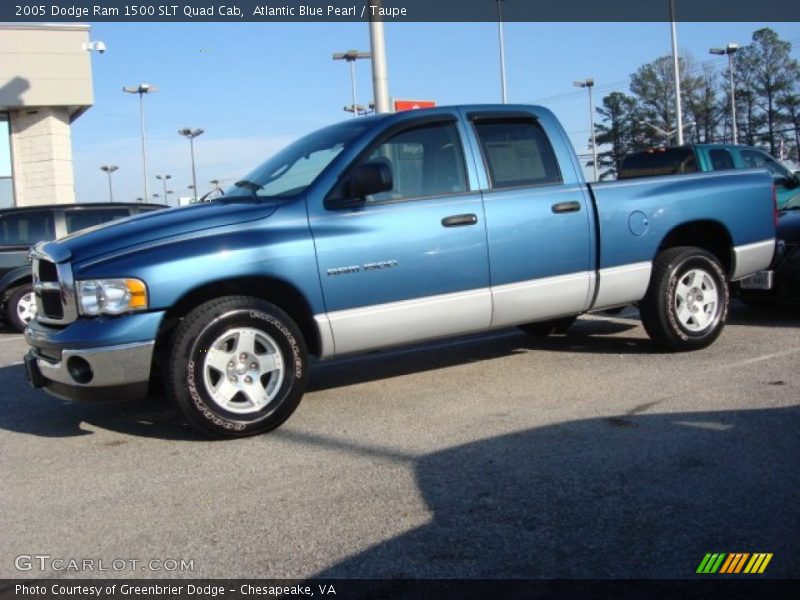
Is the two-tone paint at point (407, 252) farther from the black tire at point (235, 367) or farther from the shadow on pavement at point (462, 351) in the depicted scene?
the shadow on pavement at point (462, 351)

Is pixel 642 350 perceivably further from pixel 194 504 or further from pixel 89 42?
pixel 89 42

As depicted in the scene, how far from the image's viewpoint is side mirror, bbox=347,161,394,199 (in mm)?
5109

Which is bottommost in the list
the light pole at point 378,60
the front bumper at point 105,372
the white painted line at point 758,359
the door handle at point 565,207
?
the white painted line at point 758,359

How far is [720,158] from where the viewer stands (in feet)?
44.9

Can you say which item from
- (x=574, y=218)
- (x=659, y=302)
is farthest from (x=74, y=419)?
(x=659, y=302)

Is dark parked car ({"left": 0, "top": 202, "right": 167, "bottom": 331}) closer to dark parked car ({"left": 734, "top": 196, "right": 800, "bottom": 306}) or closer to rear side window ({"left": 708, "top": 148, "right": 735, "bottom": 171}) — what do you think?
dark parked car ({"left": 734, "top": 196, "right": 800, "bottom": 306})

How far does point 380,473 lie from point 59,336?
2084mm

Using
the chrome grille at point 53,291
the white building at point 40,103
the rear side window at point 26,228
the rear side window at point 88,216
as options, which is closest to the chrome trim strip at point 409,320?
the chrome grille at point 53,291

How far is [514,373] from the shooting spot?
21.0 feet

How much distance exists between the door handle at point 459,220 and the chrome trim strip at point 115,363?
6.76 ft

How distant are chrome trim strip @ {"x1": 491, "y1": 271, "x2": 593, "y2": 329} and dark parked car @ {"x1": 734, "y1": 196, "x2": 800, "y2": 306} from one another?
2.57 metres

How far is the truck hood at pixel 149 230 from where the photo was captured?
15.6 feet

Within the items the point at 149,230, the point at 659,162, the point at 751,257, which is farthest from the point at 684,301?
the point at 659,162

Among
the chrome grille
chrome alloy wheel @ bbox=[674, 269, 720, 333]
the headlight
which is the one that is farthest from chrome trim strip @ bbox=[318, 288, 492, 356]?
chrome alloy wheel @ bbox=[674, 269, 720, 333]
